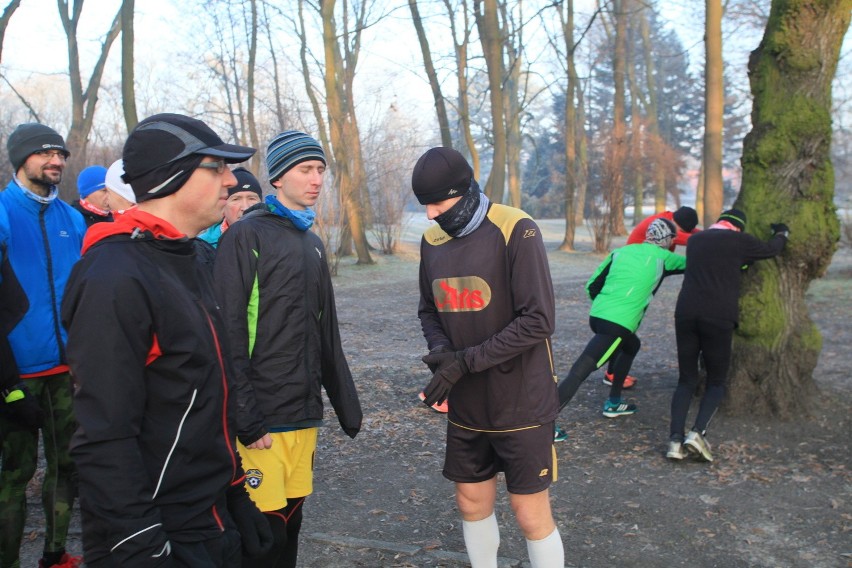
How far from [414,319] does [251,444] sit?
9.35 metres

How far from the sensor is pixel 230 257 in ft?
10.1

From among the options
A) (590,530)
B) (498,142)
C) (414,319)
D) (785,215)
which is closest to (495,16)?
(498,142)

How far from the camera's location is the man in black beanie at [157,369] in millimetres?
1862

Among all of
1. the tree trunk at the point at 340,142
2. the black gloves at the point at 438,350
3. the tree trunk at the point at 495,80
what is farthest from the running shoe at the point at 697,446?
the tree trunk at the point at 340,142

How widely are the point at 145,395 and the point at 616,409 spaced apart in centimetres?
503

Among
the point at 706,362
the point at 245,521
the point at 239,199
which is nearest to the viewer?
the point at 245,521

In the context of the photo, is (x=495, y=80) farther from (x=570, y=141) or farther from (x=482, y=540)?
(x=482, y=540)

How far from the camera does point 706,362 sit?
5.52 metres

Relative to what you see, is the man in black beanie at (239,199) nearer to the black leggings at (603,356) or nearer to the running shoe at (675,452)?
the black leggings at (603,356)

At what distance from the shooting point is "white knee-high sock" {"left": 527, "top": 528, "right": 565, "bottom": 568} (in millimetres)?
3225

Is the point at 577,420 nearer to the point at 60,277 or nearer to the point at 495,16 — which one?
the point at 60,277

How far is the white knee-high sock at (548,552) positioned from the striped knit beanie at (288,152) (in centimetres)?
195

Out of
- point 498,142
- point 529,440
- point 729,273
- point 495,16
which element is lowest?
point 529,440

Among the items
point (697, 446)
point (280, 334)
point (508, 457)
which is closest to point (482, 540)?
point (508, 457)
